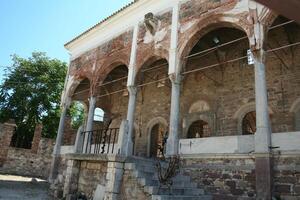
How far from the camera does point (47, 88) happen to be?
20.9 m

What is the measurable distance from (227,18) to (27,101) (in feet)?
52.4

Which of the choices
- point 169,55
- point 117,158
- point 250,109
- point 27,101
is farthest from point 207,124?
point 27,101

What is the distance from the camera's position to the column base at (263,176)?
246 inches

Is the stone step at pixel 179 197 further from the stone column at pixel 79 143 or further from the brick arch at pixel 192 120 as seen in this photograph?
the stone column at pixel 79 143

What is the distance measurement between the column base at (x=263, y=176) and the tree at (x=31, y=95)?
1663 centimetres

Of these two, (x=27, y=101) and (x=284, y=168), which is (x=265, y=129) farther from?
(x=27, y=101)

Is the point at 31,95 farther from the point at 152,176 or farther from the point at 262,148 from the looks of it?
the point at 262,148

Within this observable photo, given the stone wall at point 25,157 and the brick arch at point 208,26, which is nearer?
the brick arch at point 208,26

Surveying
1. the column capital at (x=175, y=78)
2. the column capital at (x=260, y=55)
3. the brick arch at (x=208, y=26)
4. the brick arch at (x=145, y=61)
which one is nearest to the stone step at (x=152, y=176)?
the column capital at (x=175, y=78)

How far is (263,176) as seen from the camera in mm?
6383

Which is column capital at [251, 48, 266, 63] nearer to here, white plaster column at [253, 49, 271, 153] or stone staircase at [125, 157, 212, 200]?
white plaster column at [253, 49, 271, 153]

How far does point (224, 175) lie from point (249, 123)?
164 inches

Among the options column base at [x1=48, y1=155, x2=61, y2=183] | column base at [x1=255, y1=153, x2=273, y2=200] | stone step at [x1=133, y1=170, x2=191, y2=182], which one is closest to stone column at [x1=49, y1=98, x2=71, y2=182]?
column base at [x1=48, y1=155, x2=61, y2=183]

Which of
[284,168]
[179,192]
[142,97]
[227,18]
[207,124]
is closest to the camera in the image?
[284,168]
